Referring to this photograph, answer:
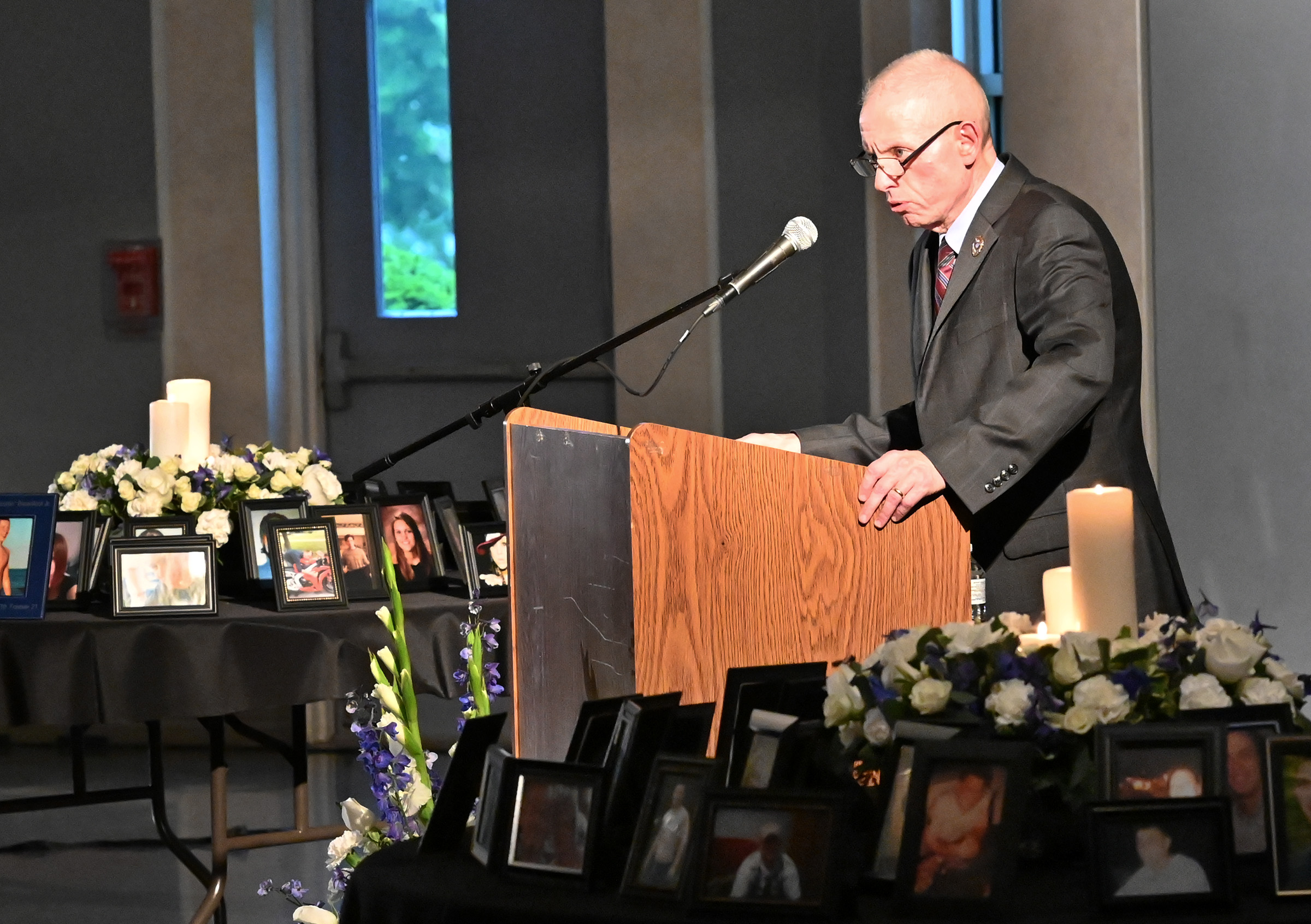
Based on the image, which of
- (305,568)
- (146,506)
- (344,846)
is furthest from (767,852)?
(146,506)

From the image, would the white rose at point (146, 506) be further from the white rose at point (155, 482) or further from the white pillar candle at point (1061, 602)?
the white pillar candle at point (1061, 602)

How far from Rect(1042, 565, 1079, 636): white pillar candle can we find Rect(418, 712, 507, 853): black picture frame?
0.49 m

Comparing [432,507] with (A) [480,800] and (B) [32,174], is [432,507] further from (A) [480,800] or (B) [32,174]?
(B) [32,174]

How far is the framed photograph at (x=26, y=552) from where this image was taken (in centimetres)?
325

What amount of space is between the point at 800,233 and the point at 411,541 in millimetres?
1571

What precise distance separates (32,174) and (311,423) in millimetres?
1479

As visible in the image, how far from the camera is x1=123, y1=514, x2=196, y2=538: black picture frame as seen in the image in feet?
11.7

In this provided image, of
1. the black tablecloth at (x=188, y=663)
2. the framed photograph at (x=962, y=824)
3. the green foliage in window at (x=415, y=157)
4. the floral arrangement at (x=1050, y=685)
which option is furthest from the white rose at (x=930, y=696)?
the green foliage in window at (x=415, y=157)

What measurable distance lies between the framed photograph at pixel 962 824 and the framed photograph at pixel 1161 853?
6cm

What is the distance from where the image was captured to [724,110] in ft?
20.3

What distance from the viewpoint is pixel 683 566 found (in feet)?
5.43

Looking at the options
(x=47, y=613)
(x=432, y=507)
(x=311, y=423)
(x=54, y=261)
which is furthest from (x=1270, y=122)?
(x=54, y=261)

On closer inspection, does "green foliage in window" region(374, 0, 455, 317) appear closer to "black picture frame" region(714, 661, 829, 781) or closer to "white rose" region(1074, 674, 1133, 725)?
"black picture frame" region(714, 661, 829, 781)

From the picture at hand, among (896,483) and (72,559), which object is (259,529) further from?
(896,483)
